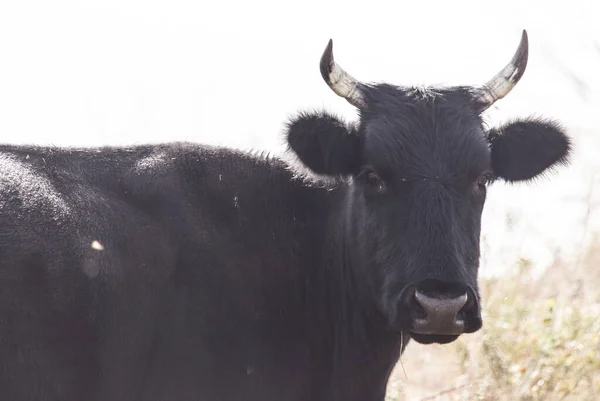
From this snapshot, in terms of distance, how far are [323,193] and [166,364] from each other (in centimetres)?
190

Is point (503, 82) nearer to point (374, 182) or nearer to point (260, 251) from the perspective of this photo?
point (374, 182)

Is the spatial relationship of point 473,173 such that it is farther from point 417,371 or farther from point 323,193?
point 417,371

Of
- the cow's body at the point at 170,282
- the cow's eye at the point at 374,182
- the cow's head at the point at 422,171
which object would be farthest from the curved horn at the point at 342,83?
the cow's body at the point at 170,282

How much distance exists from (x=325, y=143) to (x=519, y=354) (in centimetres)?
330

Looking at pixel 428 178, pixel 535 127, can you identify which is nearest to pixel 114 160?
pixel 428 178

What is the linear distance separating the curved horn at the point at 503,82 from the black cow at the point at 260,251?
0.4 inches

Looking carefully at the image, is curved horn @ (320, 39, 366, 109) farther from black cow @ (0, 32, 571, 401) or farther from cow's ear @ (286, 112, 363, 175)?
cow's ear @ (286, 112, 363, 175)

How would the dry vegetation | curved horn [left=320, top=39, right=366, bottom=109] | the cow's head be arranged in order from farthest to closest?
the dry vegetation, curved horn [left=320, top=39, right=366, bottom=109], the cow's head

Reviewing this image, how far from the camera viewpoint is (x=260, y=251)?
8.26 metres

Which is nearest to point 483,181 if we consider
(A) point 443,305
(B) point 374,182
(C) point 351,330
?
(B) point 374,182

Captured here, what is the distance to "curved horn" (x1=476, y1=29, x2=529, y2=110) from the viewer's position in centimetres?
853

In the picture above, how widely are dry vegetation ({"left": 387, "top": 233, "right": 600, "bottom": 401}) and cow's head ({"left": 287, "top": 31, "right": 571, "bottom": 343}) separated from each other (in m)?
1.86

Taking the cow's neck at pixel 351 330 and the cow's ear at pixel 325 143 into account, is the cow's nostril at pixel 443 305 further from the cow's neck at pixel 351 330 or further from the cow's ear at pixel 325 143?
the cow's ear at pixel 325 143

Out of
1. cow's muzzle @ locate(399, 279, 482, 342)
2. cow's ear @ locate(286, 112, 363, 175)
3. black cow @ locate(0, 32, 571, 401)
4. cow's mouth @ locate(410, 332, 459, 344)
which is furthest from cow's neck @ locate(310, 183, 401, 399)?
cow's muzzle @ locate(399, 279, 482, 342)
